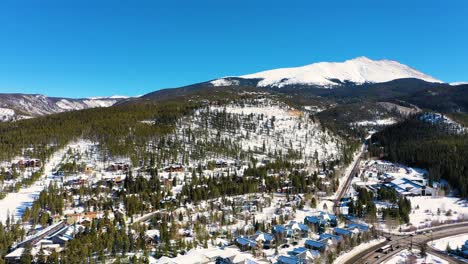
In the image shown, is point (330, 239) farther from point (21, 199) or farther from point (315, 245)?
point (21, 199)

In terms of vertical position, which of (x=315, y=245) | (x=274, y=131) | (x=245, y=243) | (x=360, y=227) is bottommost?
(x=315, y=245)

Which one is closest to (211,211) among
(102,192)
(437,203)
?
(102,192)

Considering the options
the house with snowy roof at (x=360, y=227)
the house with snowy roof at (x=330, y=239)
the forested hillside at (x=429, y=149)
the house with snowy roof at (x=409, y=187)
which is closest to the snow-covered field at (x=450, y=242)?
the house with snowy roof at (x=360, y=227)

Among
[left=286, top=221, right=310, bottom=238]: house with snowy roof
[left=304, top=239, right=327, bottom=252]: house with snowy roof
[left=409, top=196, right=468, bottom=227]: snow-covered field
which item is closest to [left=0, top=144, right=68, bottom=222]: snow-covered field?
[left=286, top=221, right=310, bottom=238]: house with snowy roof

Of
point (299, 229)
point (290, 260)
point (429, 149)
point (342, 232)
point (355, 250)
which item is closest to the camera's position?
point (290, 260)

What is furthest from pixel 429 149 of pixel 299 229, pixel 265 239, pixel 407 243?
pixel 265 239

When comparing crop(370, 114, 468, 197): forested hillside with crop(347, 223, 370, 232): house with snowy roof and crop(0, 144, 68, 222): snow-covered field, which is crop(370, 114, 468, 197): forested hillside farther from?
crop(0, 144, 68, 222): snow-covered field

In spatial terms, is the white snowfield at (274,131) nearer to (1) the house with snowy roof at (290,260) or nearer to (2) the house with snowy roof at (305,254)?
(2) the house with snowy roof at (305,254)

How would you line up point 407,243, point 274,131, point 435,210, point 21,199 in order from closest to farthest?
1. point 407,243
2. point 435,210
3. point 21,199
4. point 274,131
